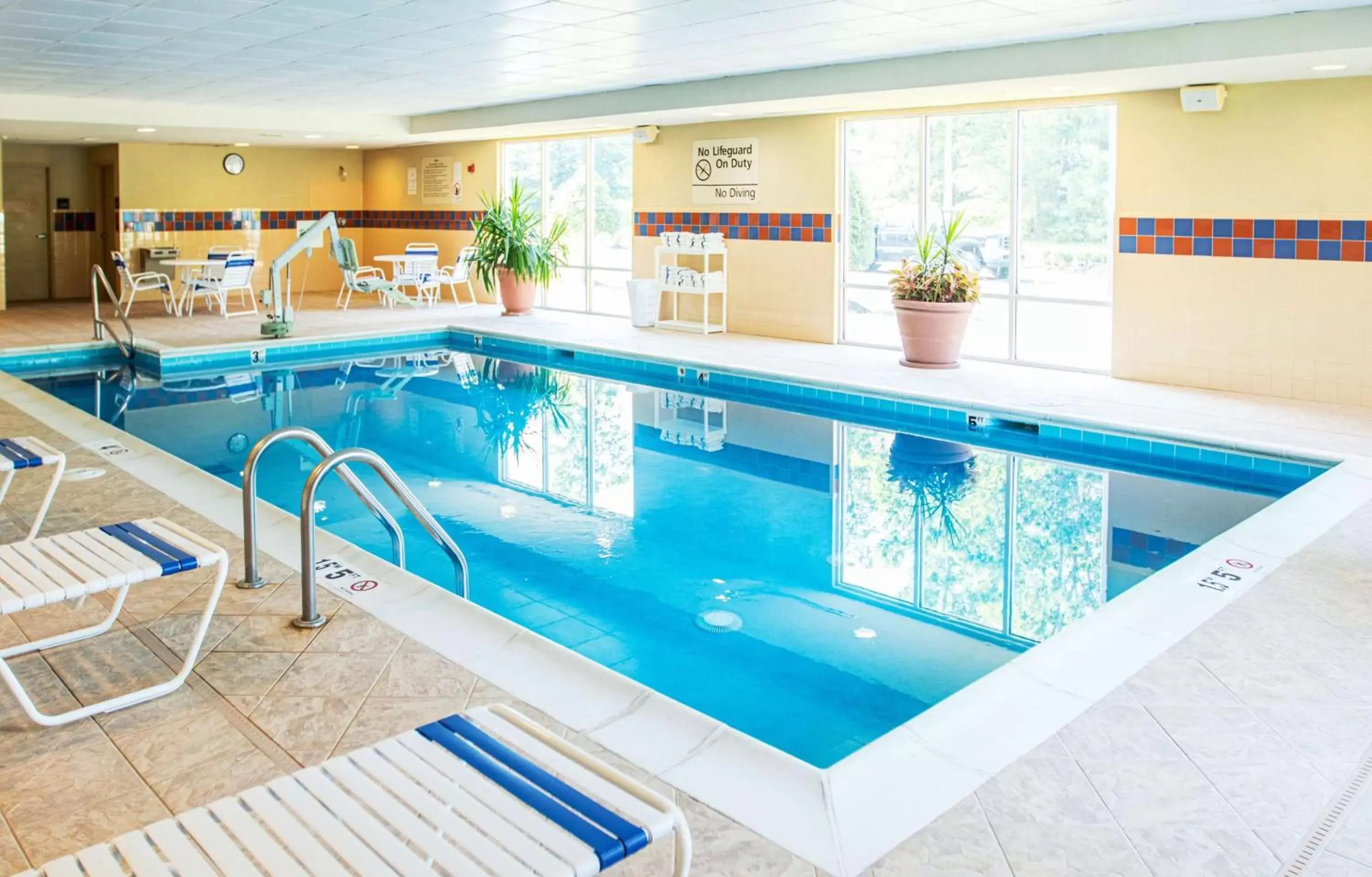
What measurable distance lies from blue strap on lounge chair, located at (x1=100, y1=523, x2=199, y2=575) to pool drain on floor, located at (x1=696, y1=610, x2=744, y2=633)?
6.33 feet

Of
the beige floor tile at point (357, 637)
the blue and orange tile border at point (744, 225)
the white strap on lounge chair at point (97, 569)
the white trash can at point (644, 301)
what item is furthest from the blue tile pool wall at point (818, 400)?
the white strap on lounge chair at point (97, 569)

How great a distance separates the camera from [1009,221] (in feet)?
30.3

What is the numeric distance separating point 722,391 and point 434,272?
19.4 ft

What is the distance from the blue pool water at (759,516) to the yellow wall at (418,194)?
6.04 metres

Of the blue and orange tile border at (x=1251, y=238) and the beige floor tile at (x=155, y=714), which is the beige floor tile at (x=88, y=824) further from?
the blue and orange tile border at (x=1251, y=238)

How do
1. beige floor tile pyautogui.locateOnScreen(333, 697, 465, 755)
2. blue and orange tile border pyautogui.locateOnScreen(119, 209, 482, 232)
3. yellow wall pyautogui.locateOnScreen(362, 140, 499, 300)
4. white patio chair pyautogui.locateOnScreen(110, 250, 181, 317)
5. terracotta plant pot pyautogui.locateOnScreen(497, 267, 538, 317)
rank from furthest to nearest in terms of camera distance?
blue and orange tile border pyautogui.locateOnScreen(119, 209, 482, 232) → yellow wall pyautogui.locateOnScreen(362, 140, 499, 300) → terracotta plant pot pyautogui.locateOnScreen(497, 267, 538, 317) → white patio chair pyautogui.locateOnScreen(110, 250, 181, 317) → beige floor tile pyautogui.locateOnScreen(333, 697, 465, 755)

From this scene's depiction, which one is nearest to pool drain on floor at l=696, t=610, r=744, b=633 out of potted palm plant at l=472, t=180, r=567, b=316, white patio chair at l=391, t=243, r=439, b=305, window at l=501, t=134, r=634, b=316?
window at l=501, t=134, r=634, b=316

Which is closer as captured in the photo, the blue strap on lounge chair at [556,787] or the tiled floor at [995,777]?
the blue strap on lounge chair at [556,787]

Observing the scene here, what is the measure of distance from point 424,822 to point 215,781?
1.15 metres

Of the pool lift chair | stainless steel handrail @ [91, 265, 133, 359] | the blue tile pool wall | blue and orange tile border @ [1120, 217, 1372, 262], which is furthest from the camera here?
the pool lift chair

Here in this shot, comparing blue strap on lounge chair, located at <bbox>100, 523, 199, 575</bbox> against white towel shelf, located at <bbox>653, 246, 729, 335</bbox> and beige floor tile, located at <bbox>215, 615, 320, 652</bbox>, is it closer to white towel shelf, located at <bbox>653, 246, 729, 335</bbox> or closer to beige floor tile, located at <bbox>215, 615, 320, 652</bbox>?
beige floor tile, located at <bbox>215, 615, 320, 652</bbox>

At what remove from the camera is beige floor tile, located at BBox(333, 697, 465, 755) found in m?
2.71

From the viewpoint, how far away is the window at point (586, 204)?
13.2 meters

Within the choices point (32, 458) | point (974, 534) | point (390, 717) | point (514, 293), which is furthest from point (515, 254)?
point (390, 717)
